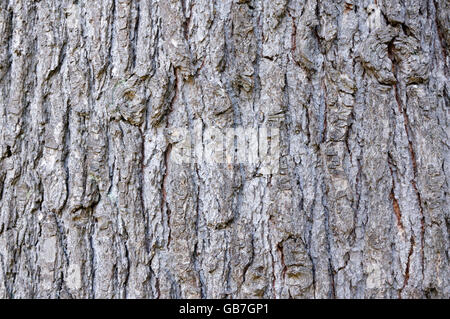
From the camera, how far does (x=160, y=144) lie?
1.35m

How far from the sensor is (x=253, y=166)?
1336 mm

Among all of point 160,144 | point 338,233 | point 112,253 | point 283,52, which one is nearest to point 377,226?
point 338,233

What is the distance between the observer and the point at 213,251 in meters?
1.33

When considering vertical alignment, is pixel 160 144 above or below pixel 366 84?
below

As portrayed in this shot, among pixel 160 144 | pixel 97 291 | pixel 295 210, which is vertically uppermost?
pixel 160 144

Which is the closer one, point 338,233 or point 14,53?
point 338,233

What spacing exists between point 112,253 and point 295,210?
617mm

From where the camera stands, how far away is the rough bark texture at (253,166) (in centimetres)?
133

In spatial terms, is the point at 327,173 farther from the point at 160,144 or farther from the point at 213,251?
the point at 160,144

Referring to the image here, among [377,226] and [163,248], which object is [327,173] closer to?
[377,226]

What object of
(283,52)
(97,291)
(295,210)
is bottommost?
(97,291)

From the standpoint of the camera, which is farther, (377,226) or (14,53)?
(14,53)

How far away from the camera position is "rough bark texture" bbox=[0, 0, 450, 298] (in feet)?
4.36

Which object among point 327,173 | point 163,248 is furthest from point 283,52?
point 163,248
